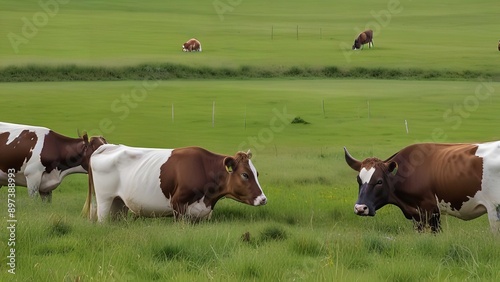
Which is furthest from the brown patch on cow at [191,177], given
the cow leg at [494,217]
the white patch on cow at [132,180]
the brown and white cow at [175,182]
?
the cow leg at [494,217]

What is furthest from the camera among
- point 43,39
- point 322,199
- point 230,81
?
point 43,39

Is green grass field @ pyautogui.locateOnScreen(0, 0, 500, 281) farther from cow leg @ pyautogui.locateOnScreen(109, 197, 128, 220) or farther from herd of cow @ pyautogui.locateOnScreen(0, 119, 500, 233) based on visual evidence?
cow leg @ pyautogui.locateOnScreen(109, 197, 128, 220)

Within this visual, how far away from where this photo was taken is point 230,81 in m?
49.1

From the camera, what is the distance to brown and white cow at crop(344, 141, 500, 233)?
11.2 metres

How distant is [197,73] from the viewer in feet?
170

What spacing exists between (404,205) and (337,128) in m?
18.8

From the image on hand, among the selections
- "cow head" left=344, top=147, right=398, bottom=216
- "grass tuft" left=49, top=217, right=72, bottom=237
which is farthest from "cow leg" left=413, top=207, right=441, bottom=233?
"grass tuft" left=49, top=217, right=72, bottom=237

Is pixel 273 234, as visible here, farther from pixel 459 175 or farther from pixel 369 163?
pixel 459 175

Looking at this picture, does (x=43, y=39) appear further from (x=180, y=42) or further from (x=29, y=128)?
(x=29, y=128)

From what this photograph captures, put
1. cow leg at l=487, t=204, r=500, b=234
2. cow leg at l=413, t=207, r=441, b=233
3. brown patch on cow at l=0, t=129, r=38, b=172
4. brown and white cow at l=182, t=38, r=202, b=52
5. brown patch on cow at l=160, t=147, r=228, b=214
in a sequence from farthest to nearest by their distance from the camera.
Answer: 1. brown and white cow at l=182, t=38, r=202, b=52
2. brown patch on cow at l=0, t=129, r=38, b=172
3. brown patch on cow at l=160, t=147, r=228, b=214
4. cow leg at l=413, t=207, r=441, b=233
5. cow leg at l=487, t=204, r=500, b=234

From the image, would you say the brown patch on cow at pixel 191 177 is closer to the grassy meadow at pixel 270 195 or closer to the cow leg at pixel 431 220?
the grassy meadow at pixel 270 195

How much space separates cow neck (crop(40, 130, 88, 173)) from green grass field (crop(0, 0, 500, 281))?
71cm

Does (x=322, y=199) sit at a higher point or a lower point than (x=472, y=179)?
lower

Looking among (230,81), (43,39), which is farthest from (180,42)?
(230,81)
